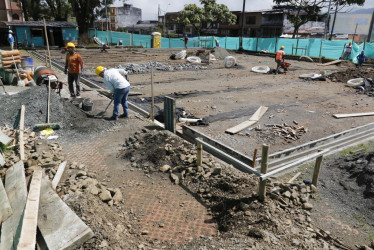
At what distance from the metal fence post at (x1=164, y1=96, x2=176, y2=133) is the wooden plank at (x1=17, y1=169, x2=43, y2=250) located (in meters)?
3.74

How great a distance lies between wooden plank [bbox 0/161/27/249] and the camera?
3.26 m

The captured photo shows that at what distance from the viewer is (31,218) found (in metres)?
3.36

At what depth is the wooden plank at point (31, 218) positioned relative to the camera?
297 centimetres

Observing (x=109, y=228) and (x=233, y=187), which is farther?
(x=233, y=187)

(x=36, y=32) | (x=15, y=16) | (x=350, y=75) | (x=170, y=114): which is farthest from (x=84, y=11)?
(x=170, y=114)

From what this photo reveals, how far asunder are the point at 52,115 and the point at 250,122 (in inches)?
229

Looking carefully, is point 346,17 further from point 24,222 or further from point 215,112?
point 24,222

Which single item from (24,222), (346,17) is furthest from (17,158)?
(346,17)

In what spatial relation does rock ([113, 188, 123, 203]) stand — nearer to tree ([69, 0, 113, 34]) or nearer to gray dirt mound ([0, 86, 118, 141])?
gray dirt mound ([0, 86, 118, 141])

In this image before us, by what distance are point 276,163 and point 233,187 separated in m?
1.78

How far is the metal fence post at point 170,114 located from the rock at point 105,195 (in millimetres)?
3230

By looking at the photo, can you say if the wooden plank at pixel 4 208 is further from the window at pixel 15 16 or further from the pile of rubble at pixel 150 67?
the window at pixel 15 16

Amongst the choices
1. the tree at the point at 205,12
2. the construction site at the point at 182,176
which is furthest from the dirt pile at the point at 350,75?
the tree at the point at 205,12

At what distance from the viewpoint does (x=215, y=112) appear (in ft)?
32.4
